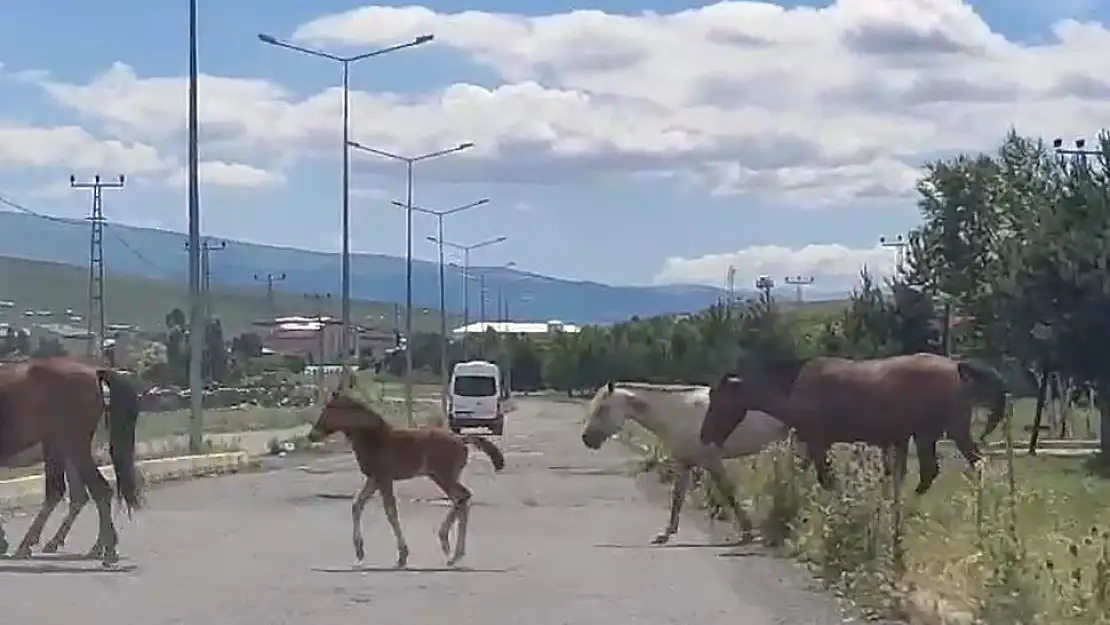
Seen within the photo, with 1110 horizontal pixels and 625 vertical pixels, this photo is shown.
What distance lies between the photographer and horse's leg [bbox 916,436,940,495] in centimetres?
2231

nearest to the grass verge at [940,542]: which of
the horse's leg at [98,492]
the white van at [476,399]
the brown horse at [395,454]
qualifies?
the brown horse at [395,454]

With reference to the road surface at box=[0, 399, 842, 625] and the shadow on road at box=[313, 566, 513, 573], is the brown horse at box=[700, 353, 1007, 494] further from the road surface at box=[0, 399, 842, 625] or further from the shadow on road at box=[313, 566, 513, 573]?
the shadow on road at box=[313, 566, 513, 573]

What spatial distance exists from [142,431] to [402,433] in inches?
1554

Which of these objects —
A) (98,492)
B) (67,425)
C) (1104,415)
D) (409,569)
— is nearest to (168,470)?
(67,425)

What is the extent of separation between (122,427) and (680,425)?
7.56 metres

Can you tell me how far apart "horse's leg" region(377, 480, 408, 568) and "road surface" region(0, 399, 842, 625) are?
158 millimetres

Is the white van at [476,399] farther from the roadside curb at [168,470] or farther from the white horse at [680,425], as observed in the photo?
the white horse at [680,425]

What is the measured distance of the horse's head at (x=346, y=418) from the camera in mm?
20922

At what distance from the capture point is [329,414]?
2125 centimetres

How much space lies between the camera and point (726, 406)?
79.4ft

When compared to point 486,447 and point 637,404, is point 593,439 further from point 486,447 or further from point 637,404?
point 486,447

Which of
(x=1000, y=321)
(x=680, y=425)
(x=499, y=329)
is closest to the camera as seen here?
(x=680, y=425)

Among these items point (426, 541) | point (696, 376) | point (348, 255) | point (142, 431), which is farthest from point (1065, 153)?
point (426, 541)

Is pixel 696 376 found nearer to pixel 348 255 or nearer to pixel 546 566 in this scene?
pixel 348 255
